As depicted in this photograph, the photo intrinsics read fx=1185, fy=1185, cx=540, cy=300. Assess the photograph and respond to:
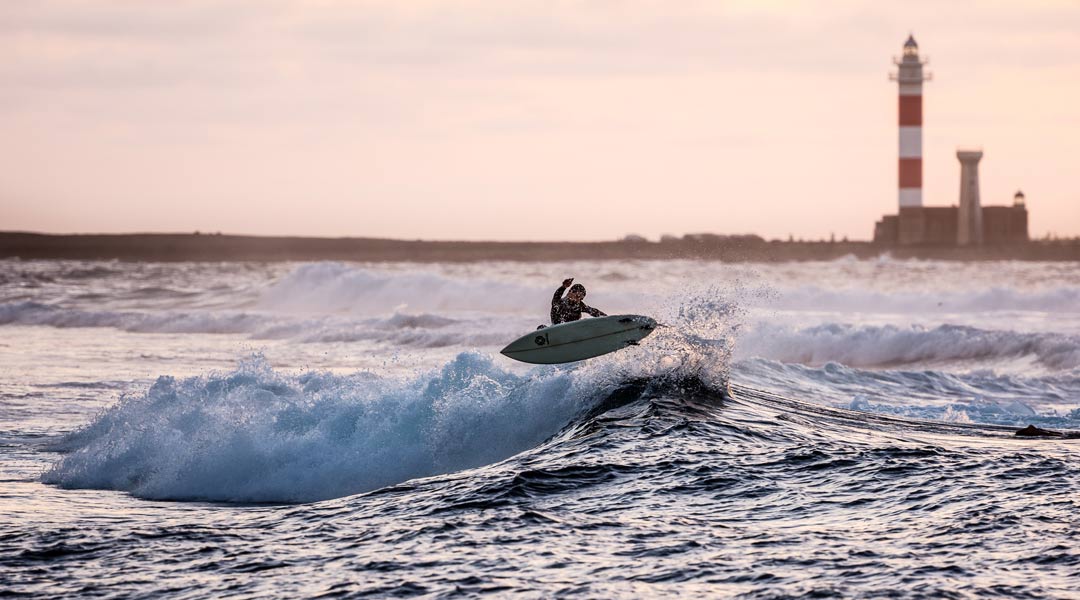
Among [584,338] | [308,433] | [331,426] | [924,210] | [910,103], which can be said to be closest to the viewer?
[308,433]

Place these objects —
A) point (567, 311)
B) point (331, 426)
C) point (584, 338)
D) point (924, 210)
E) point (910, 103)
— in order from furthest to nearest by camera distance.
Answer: point (924, 210)
point (910, 103)
point (567, 311)
point (584, 338)
point (331, 426)

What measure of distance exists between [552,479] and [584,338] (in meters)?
5.76

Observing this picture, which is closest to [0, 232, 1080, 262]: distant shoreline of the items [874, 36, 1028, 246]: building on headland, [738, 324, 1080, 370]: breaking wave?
[874, 36, 1028, 246]: building on headland

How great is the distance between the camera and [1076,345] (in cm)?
2734

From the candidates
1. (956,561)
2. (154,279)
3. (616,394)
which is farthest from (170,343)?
(154,279)

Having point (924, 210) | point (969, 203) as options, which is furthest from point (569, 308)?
point (969, 203)

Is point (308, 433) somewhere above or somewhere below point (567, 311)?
below

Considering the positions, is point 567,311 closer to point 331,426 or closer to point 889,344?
point 331,426

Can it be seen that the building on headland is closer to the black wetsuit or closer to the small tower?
the small tower

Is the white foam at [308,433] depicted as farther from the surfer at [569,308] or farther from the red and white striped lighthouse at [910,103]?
the red and white striped lighthouse at [910,103]

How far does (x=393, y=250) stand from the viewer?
12488cm

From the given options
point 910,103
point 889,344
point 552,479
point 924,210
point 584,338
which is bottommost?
point 889,344

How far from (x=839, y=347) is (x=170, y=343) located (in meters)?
17.6

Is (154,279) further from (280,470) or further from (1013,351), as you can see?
(280,470)
